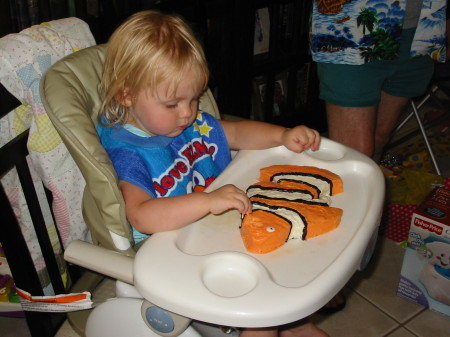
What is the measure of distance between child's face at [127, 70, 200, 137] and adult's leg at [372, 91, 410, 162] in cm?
73

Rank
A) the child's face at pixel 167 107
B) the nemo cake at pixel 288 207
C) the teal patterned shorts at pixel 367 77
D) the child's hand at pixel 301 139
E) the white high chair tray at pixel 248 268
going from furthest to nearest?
the teal patterned shorts at pixel 367 77 → the child's hand at pixel 301 139 → the child's face at pixel 167 107 → the nemo cake at pixel 288 207 → the white high chair tray at pixel 248 268

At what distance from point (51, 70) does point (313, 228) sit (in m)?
0.59

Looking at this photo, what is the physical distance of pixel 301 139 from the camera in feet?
3.56

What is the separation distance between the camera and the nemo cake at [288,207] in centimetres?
85

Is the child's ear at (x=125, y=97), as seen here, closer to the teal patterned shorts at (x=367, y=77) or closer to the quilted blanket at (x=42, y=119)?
the quilted blanket at (x=42, y=119)

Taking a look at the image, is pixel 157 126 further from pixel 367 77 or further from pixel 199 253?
pixel 367 77

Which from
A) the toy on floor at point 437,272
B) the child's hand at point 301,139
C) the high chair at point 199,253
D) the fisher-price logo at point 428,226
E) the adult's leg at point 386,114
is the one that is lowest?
the toy on floor at point 437,272

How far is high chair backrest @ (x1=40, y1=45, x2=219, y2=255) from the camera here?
0.91 meters

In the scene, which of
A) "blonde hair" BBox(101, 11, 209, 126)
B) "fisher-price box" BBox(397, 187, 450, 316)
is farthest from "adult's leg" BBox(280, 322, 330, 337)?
"blonde hair" BBox(101, 11, 209, 126)

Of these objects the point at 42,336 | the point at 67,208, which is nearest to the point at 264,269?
the point at 67,208

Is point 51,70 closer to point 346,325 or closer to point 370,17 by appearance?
point 370,17

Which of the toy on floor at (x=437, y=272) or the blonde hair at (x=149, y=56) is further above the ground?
the blonde hair at (x=149, y=56)

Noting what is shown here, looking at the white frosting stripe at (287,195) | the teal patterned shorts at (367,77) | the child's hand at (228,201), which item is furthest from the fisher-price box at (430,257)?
the child's hand at (228,201)

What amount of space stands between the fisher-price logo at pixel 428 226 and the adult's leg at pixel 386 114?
288 mm
